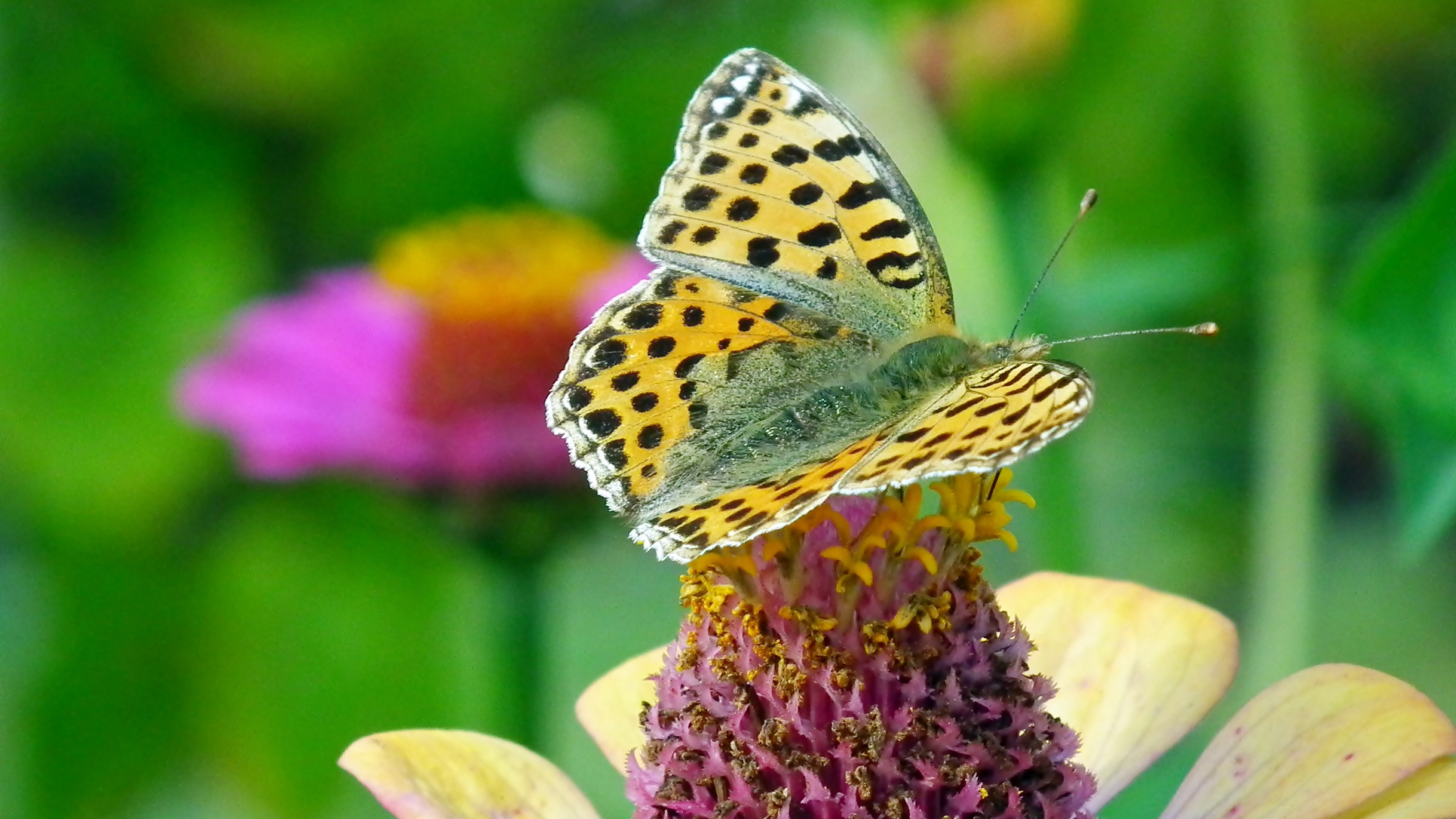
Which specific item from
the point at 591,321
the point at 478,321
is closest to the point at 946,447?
the point at 591,321

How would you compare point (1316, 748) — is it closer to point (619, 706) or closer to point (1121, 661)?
point (1121, 661)

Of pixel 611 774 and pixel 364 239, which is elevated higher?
pixel 364 239

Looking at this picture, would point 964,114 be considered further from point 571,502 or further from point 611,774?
point 611,774

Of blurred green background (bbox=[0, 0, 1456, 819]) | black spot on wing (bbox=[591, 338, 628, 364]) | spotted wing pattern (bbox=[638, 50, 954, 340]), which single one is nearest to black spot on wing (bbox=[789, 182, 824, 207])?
spotted wing pattern (bbox=[638, 50, 954, 340])

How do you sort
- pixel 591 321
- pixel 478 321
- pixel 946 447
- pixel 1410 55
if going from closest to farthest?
pixel 946 447, pixel 591 321, pixel 478 321, pixel 1410 55

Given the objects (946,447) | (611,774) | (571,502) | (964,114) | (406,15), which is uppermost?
(406,15)

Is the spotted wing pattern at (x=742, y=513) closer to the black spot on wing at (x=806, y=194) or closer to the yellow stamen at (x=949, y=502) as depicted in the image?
the yellow stamen at (x=949, y=502)

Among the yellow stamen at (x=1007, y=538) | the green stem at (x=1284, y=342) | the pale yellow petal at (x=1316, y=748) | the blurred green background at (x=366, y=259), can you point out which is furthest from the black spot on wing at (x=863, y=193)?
the blurred green background at (x=366, y=259)
